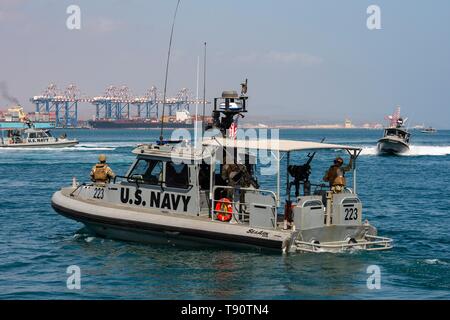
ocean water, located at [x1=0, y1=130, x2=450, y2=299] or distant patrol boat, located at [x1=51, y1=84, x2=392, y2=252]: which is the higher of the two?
distant patrol boat, located at [x1=51, y1=84, x2=392, y2=252]

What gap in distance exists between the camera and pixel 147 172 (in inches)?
694

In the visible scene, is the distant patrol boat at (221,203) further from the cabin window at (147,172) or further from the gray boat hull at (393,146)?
the gray boat hull at (393,146)

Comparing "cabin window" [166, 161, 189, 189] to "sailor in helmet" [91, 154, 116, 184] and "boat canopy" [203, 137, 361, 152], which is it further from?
"sailor in helmet" [91, 154, 116, 184]

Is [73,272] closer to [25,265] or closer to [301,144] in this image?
[25,265]

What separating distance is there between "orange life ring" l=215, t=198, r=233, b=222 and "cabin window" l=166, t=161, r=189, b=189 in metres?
1.10

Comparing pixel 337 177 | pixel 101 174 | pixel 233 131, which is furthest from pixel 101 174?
pixel 337 177

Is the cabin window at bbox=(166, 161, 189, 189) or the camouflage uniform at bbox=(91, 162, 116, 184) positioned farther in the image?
the camouflage uniform at bbox=(91, 162, 116, 184)

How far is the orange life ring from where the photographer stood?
16.2m

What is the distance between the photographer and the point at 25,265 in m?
15.8

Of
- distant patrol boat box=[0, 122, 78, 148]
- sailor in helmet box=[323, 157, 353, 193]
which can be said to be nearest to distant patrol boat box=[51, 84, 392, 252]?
Answer: sailor in helmet box=[323, 157, 353, 193]
